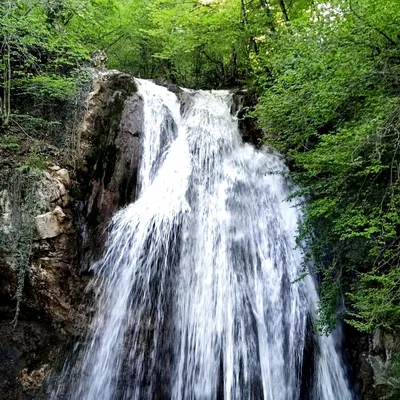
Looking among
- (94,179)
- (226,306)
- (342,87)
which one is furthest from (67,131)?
(342,87)

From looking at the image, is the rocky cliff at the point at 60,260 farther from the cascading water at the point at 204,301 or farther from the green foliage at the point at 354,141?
the green foliage at the point at 354,141

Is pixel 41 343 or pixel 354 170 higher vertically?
pixel 354 170

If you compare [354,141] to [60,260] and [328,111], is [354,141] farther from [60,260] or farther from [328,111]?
[60,260]

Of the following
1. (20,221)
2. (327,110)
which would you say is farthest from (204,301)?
(327,110)

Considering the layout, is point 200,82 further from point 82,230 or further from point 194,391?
point 194,391

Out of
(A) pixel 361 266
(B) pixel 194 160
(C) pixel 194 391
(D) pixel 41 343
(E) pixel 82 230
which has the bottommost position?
(C) pixel 194 391

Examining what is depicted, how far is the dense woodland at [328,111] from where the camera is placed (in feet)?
12.6

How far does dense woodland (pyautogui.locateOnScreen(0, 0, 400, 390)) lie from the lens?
3850 millimetres

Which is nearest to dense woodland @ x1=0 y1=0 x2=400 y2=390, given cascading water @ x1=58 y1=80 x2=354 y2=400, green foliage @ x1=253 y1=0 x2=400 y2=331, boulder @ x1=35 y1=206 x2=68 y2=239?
green foliage @ x1=253 y1=0 x2=400 y2=331

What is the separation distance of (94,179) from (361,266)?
4.10 meters

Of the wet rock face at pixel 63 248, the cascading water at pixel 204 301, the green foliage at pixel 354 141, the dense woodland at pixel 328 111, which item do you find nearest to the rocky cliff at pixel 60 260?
the wet rock face at pixel 63 248

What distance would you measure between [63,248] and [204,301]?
208cm

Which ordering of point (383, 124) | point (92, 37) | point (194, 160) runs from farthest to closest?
point (92, 37) → point (194, 160) → point (383, 124)

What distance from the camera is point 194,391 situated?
443 cm
